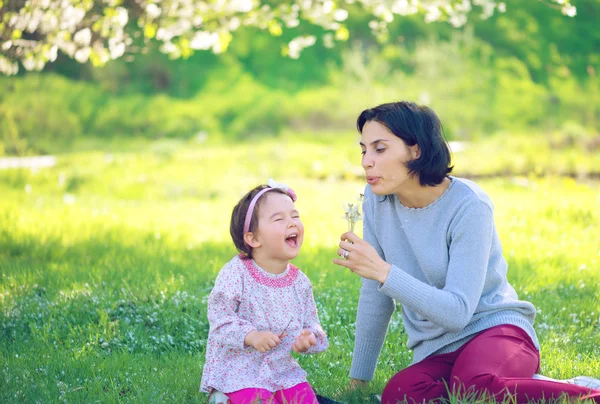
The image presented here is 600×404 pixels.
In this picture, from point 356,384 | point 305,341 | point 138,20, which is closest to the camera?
point 305,341

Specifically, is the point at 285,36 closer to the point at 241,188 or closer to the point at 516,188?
the point at 241,188

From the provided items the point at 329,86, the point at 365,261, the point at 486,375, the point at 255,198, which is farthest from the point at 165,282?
the point at 329,86

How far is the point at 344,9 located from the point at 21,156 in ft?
27.4

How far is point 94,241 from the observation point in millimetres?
6391

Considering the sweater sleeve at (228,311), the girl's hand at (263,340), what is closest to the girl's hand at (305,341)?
the girl's hand at (263,340)

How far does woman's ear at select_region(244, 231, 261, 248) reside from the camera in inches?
129

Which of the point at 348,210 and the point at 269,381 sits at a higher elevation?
the point at 348,210

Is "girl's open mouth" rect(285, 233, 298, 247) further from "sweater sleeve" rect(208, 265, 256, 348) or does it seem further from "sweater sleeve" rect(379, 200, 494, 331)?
"sweater sleeve" rect(379, 200, 494, 331)

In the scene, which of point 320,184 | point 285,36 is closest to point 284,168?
point 320,184

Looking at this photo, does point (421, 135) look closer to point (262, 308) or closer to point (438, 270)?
point (438, 270)

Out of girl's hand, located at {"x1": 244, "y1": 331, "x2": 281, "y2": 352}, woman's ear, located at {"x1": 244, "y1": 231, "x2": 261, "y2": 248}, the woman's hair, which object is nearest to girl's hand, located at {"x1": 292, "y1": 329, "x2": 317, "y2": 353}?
girl's hand, located at {"x1": 244, "y1": 331, "x2": 281, "y2": 352}

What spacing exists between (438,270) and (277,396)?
0.86 meters

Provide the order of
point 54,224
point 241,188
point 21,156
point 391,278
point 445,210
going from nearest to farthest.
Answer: point 391,278, point 445,210, point 54,224, point 241,188, point 21,156

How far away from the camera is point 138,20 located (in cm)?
661
